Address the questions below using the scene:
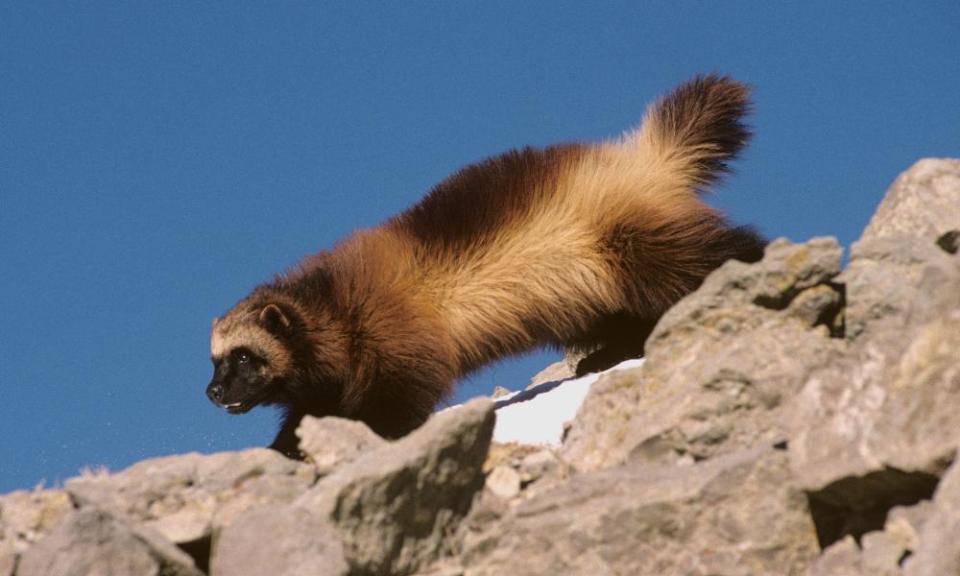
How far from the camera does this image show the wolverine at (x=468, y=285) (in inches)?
295

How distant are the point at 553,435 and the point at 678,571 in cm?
201

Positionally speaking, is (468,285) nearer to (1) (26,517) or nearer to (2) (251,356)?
(2) (251,356)

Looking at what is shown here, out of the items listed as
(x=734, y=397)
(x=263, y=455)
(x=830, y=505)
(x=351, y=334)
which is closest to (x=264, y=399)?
(x=351, y=334)

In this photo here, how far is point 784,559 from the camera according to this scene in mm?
4090

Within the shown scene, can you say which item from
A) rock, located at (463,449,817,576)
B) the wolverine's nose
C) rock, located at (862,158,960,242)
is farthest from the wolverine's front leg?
rock, located at (862,158,960,242)

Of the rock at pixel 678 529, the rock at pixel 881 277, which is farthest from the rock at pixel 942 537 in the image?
the rock at pixel 881 277

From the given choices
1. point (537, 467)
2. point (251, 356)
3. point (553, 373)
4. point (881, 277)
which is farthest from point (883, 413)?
point (553, 373)

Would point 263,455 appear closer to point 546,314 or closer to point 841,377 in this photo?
point 841,377

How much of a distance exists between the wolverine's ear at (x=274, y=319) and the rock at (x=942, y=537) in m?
4.83

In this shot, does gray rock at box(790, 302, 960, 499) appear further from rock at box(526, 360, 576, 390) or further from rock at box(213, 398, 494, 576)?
rock at box(526, 360, 576, 390)

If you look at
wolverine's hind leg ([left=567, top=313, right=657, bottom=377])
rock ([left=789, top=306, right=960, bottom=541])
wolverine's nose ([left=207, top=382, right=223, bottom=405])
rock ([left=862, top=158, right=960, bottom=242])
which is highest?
wolverine's nose ([left=207, top=382, right=223, bottom=405])

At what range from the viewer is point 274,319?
7.64m

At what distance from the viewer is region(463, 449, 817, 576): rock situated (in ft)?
13.4

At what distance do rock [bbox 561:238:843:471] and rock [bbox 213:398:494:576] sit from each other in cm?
63
